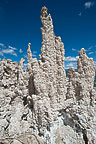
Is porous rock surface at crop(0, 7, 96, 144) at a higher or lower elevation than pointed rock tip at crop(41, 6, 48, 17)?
lower

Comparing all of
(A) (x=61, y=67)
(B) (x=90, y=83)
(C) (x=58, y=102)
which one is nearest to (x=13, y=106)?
(C) (x=58, y=102)

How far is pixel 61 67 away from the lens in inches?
358

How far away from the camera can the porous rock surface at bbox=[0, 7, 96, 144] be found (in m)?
7.61

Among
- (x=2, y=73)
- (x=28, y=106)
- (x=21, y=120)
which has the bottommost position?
(x=21, y=120)

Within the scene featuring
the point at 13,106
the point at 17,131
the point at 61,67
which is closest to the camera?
the point at 17,131

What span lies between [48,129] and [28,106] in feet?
9.12

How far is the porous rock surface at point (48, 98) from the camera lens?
7.61 m

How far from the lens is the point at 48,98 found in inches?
322

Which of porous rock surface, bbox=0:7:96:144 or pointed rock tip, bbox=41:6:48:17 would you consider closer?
porous rock surface, bbox=0:7:96:144

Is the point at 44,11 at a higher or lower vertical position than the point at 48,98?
higher

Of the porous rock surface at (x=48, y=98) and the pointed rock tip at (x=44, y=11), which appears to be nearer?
the porous rock surface at (x=48, y=98)

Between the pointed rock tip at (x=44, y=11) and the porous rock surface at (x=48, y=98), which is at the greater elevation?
the pointed rock tip at (x=44, y=11)

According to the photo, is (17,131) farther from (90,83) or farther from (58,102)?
(90,83)

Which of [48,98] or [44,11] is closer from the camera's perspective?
[48,98]
